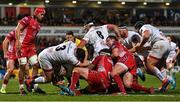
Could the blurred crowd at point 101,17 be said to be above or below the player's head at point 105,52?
below

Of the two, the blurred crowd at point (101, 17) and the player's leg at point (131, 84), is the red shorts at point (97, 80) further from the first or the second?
the blurred crowd at point (101, 17)

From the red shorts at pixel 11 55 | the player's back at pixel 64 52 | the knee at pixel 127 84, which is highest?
the player's back at pixel 64 52

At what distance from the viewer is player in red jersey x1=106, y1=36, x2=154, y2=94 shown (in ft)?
49.3

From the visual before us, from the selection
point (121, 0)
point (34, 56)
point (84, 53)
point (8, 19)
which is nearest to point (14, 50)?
point (34, 56)

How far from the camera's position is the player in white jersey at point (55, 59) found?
14.8 meters

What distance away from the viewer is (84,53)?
18.0 m

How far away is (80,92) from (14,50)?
2734 mm

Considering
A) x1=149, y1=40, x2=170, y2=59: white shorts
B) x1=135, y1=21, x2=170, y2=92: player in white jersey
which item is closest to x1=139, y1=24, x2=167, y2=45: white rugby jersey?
x1=135, y1=21, x2=170, y2=92: player in white jersey

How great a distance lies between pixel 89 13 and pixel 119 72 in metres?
30.2

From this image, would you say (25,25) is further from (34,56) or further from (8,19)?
(8,19)

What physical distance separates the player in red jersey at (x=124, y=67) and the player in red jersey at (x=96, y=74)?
21 cm

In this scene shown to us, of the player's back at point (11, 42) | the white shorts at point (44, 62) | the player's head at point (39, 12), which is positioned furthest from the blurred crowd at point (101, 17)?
the white shorts at point (44, 62)

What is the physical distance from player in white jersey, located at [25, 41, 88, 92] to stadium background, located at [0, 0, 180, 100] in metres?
24.0

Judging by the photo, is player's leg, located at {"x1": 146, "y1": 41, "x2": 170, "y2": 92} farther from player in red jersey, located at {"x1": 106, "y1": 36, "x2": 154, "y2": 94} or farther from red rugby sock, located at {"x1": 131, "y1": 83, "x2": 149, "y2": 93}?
red rugby sock, located at {"x1": 131, "y1": 83, "x2": 149, "y2": 93}
